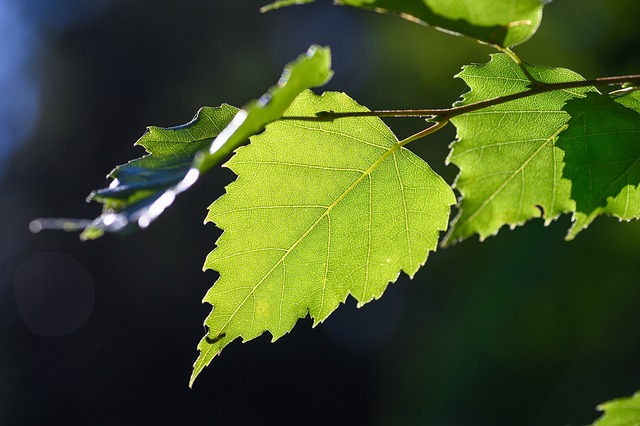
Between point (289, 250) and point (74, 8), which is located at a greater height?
point (74, 8)

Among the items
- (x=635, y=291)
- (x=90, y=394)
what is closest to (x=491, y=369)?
(x=635, y=291)

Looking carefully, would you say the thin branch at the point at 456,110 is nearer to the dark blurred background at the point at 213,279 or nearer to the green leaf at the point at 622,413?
the green leaf at the point at 622,413

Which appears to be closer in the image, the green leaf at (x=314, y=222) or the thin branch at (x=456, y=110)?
the thin branch at (x=456, y=110)


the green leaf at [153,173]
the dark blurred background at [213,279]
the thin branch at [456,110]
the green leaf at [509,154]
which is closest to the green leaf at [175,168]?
the green leaf at [153,173]

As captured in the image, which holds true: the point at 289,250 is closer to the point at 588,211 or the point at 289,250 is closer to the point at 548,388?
the point at 588,211

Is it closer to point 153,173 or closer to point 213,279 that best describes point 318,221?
point 153,173

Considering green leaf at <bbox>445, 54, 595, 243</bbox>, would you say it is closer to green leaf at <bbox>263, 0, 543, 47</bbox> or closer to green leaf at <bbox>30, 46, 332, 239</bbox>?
green leaf at <bbox>263, 0, 543, 47</bbox>

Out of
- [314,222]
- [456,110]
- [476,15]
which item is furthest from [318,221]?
[476,15]
